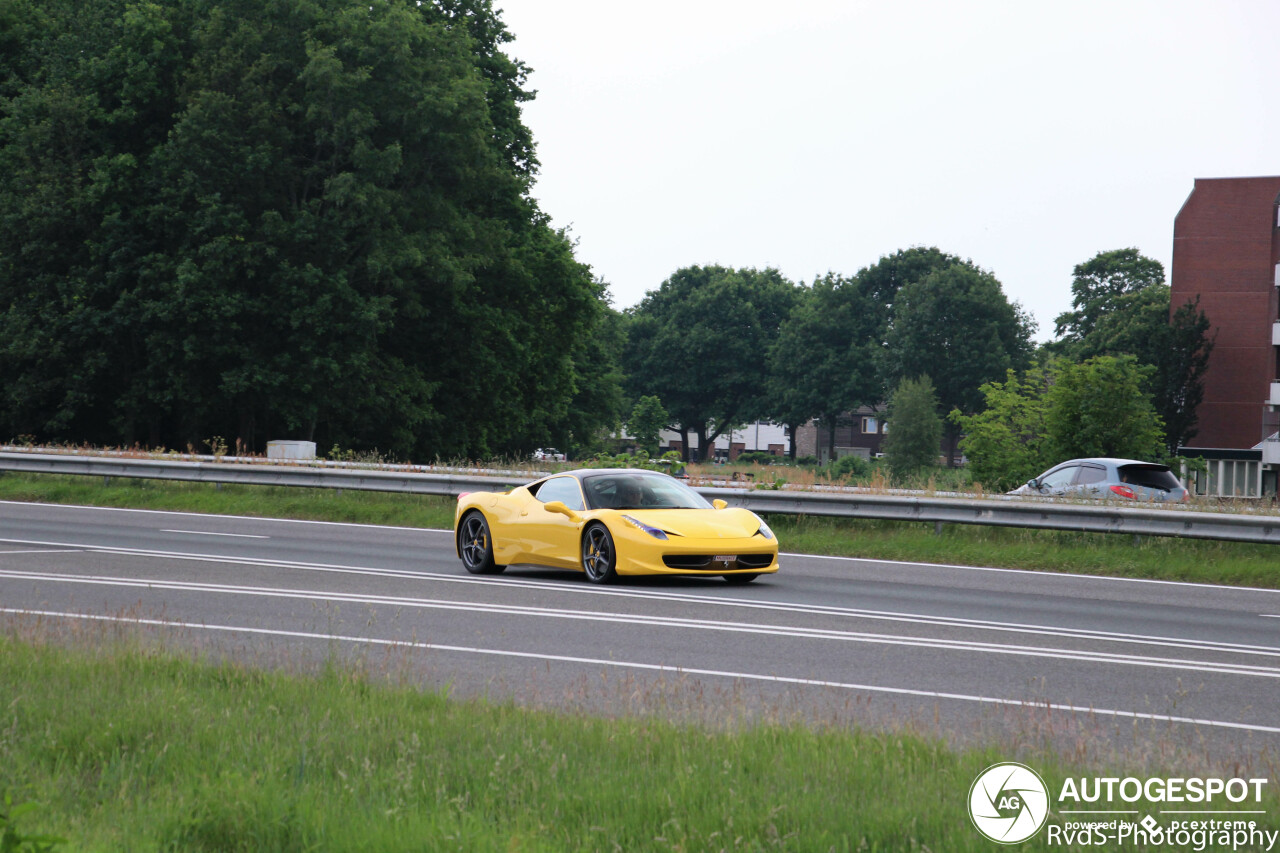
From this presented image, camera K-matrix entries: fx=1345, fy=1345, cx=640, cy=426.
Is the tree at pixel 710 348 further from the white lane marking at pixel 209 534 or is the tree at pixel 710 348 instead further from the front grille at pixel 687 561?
the front grille at pixel 687 561

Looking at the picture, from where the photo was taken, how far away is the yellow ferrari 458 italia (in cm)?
1392

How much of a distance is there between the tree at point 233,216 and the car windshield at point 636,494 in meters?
25.6

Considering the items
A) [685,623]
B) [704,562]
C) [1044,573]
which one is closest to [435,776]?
[685,623]

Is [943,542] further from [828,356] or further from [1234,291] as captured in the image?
[828,356]

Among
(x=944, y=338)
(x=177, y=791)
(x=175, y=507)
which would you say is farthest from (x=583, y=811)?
(x=944, y=338)

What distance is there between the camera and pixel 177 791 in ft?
17.0

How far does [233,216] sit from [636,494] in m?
27.5

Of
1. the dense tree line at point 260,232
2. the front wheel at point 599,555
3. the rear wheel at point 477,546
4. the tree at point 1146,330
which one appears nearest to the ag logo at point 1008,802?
the front wheel at point 599,555

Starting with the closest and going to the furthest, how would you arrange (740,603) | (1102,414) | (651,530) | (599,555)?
(740,603)
(651,530)
(599,555)
(1102,414)

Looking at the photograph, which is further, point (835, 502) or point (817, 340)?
point (817, 340)

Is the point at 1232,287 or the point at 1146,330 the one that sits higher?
the point at 1232,287

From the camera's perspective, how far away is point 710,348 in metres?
107

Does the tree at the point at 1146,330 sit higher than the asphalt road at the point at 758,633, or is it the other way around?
the tree at the point at 1146,330

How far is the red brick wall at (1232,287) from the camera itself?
6147cm
